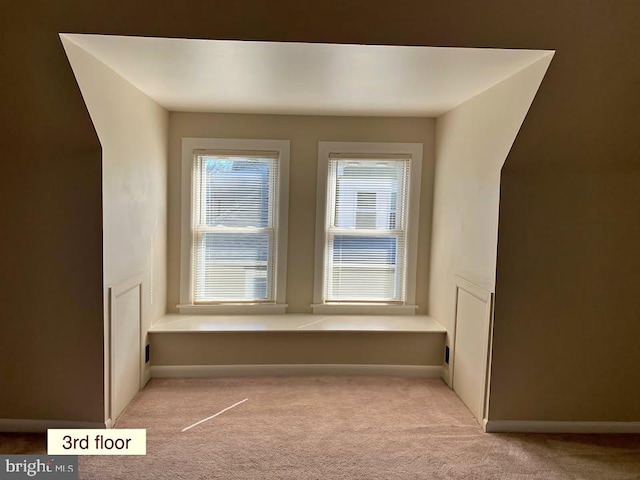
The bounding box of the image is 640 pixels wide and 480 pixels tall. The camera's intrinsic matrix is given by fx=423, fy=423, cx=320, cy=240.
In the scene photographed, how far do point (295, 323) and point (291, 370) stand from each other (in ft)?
1.23

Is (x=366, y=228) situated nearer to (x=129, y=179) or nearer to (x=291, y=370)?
(x=291, y=370)

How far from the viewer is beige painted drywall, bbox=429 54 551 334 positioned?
2.41 meters

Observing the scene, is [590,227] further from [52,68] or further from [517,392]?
[52,68]

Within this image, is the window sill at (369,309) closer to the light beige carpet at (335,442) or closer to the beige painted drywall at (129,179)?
the light beige carpet at (335,442)

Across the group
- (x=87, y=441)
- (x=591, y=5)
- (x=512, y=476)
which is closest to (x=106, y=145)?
(x=87, y=441)

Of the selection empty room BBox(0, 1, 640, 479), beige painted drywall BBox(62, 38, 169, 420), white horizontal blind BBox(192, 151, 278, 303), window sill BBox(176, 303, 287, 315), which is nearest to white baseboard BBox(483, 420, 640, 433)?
empty room BBox(0, 1, 640, 479)

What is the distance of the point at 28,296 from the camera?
7.86 ft

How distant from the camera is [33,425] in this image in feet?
8.02

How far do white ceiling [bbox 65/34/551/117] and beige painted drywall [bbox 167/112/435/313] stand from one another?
0.87 ft

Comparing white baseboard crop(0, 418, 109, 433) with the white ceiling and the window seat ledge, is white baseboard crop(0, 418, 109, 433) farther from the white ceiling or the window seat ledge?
the white ceiling

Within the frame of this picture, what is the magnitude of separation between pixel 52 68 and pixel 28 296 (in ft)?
4.11

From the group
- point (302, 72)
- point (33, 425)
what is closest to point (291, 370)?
point (33, 425)

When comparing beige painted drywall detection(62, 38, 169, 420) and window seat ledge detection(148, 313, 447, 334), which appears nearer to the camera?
beige painted drywall detection(62, 38, 169, 420)

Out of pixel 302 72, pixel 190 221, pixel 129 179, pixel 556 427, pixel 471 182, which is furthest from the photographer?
pixel 190 221
